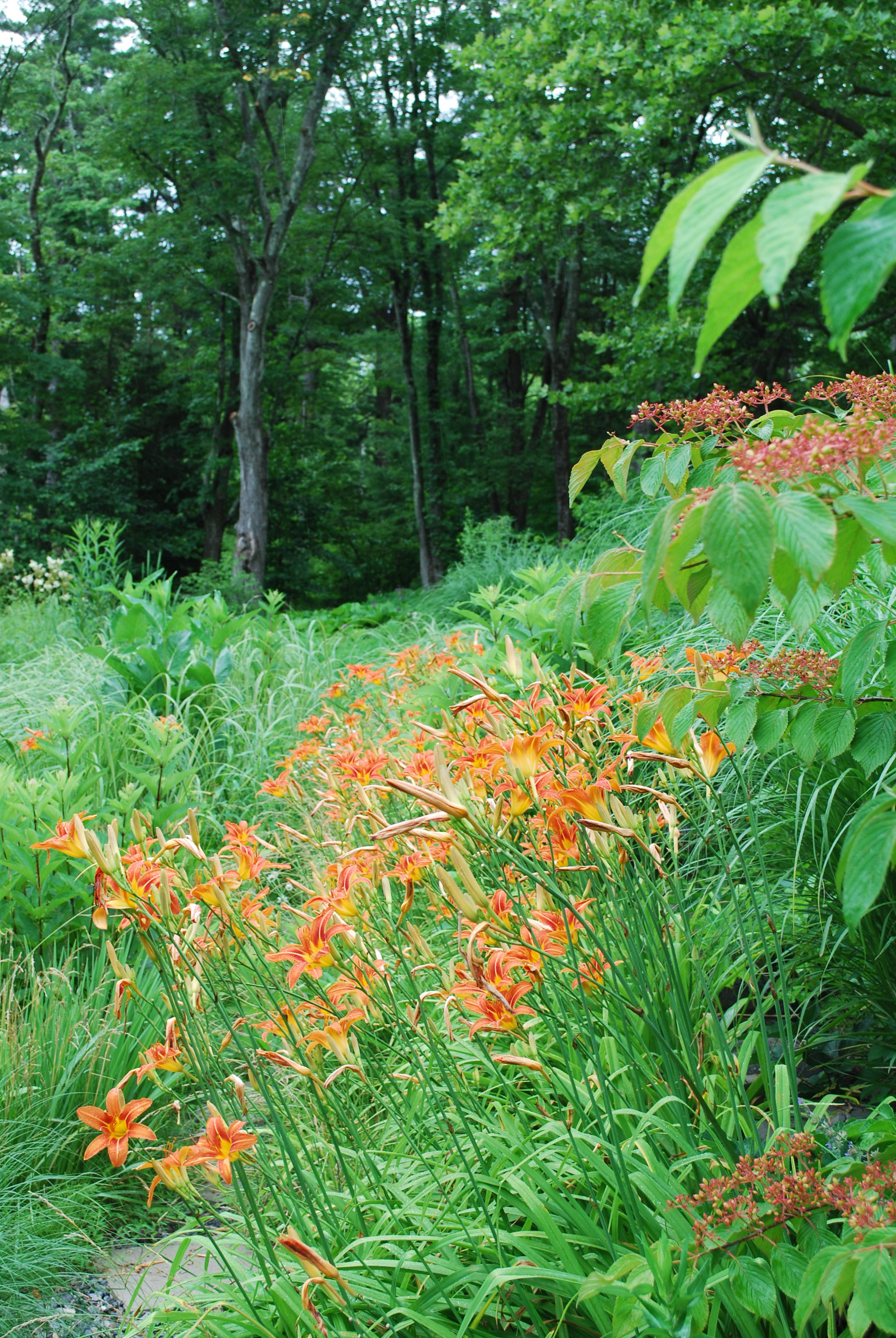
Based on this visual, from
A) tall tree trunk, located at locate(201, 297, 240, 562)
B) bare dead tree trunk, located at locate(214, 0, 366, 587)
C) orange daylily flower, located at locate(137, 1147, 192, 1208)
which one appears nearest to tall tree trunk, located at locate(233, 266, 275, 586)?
bare dead tree trunk, located at locate(214, 0, 366, 587)

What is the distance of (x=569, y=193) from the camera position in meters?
9.05

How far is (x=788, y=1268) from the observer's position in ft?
3.18

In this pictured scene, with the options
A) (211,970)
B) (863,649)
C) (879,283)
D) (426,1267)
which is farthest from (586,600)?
(211,970)

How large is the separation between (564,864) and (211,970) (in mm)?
719

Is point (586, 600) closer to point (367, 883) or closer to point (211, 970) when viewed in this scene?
point (367, 883)

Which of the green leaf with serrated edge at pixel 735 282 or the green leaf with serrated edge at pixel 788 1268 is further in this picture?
the green leaf with serrated edge at pixel 788 1268

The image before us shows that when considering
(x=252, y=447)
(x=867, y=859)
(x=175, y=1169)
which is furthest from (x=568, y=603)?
(x=252, y=447)

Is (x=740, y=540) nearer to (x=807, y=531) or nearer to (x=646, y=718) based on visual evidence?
(x=807, y=531)

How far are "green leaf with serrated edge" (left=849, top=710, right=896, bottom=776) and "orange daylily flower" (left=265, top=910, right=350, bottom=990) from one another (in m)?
0.76

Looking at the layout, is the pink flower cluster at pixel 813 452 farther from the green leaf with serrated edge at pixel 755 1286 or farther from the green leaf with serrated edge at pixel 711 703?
the green leaf with serrated edge at pixel 755 1286

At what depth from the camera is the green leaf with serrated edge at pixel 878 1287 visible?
29.1 inches

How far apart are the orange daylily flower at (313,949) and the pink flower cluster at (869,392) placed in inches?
36.6

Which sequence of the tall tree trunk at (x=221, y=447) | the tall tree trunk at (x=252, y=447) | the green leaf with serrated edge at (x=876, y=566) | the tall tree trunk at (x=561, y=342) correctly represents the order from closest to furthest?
1. the green leaf with serrated edge at (x=876, y=566)
2. the tall tree trunk at (x=252, y=447)
3. the tall tree trunk at (x=561, y=342)
4. the tall tree trunk at (x=221, y=447)

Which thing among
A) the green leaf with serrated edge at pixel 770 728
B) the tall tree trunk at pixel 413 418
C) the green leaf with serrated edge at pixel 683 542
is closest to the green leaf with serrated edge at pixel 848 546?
the green leaf with serrated edge at pixel 683 542
